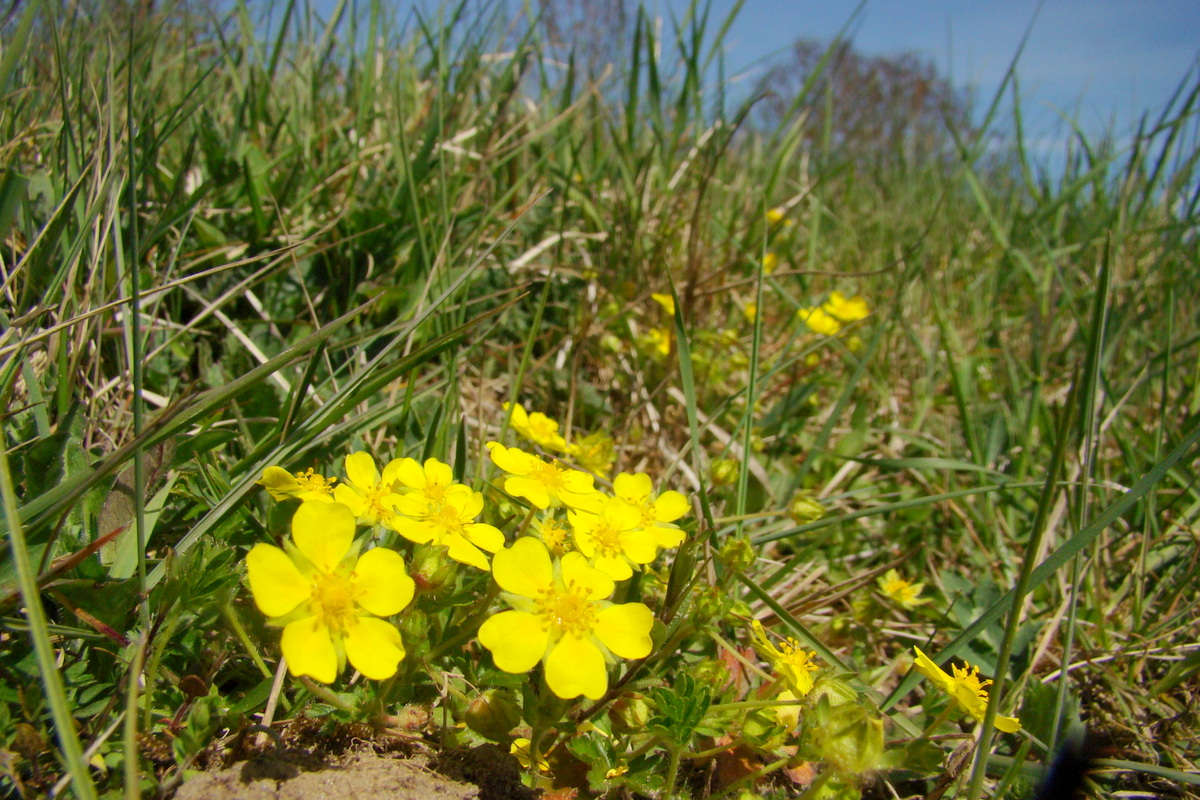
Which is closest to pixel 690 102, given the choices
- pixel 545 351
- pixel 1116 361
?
pixel 545 351

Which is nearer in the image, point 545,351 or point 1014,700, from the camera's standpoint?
point 1014,700

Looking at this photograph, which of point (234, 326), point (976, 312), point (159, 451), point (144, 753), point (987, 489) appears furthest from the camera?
point (976, 312)

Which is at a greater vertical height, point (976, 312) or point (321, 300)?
point (976, 312)

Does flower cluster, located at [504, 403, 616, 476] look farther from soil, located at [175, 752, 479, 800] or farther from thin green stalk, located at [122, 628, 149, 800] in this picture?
thin green stalk, located at [122, 628, 149, 800]

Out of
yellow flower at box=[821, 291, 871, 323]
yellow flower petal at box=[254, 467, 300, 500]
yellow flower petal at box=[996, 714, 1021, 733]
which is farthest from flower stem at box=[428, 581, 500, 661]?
yellow flower at box=[821, 291, 871, 323]

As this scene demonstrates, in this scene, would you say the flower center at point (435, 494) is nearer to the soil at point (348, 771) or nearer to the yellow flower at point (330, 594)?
the yellow flower at point (330, 594)

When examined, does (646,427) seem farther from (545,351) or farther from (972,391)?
(972,391)

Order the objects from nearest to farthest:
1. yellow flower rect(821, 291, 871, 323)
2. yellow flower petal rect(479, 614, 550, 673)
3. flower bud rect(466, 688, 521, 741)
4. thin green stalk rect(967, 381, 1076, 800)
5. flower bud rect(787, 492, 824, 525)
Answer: thin green stalk rect(967, 381, 1076, 800), yellow flower petal rect(479, 614, 550, 673), flower bud rect(466, 688, 521, 741), flower bud rect(787, 492, 824, 525), yellow flower rect(821, 291, 871, 323)
